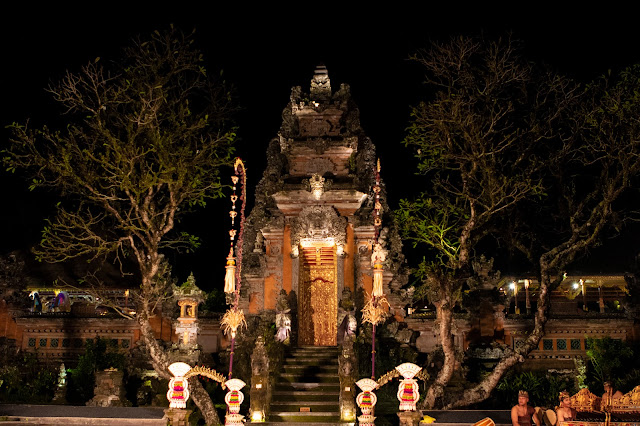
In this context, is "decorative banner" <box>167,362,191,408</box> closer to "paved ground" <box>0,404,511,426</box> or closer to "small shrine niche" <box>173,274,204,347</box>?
"paved ground" <box>0,404,511,426</box>

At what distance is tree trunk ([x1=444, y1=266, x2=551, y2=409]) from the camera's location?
45.1 feet

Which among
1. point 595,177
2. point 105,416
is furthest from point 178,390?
point 595,177

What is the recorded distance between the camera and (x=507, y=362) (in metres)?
13.7

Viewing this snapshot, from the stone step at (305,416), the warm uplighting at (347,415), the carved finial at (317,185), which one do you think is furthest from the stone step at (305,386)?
the carved finial at (317,185)

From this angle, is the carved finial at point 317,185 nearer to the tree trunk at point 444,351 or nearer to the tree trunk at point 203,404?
the tree trunk at point 444,351

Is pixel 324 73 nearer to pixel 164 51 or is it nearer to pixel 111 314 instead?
pixel 164 51

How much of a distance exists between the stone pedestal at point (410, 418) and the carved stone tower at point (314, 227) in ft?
18.6

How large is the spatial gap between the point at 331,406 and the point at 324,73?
10.7 metres

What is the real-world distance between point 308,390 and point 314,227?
4.85m

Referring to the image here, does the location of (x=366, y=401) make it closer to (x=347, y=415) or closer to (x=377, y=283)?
(x=347, y=415)

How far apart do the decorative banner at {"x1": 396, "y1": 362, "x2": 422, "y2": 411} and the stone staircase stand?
5.63ft

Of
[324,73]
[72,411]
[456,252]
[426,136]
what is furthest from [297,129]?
[72,411]

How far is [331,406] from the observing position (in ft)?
43.6

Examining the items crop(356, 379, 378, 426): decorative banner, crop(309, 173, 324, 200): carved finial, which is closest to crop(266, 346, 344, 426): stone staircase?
crop(356, 379, 378, 426): decorative banner
